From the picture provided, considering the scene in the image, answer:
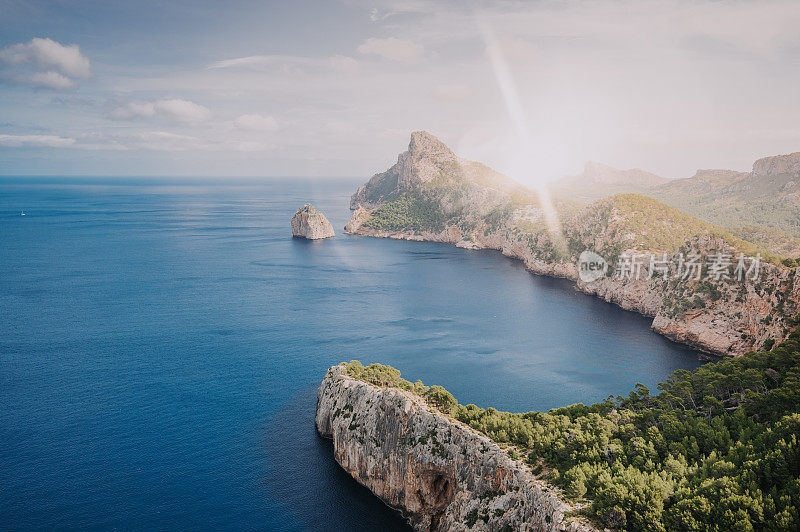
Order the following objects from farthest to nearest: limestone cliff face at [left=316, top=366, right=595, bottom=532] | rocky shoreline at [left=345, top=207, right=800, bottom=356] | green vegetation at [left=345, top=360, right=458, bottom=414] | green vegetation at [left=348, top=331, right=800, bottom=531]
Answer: rocky shoreline at [left=345, top=207, right=800, bottom=356]
green vegetation at [left=345, top=360, right=458, bottom=414]
limestone cliff face at [left=316, top=366, right=595, bottom=532]
green vegetation at [left=348, top=331, right=800, bottom=531]

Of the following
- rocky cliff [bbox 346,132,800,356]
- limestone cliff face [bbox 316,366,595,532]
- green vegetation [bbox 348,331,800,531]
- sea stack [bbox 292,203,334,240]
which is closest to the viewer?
green vegetation [bbox 348,331,800,531]

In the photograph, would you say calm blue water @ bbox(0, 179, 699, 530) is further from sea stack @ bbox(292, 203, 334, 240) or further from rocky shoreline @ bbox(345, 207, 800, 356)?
sea stack @ bbox(292, 203, 334, 240)

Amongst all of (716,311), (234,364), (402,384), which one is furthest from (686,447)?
(234,364)

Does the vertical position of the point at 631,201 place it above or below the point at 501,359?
above

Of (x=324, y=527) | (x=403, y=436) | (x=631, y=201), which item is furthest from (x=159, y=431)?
(x=631, y=201)

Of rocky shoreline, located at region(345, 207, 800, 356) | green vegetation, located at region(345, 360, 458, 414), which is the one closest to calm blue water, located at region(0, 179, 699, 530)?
rocky shoreline, located at region(345, 207, 800, 356)

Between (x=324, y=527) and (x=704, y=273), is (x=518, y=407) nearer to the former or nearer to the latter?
(x=324, y=527)

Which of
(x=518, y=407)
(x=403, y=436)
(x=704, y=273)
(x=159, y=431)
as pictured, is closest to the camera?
(x=403, y=436)
